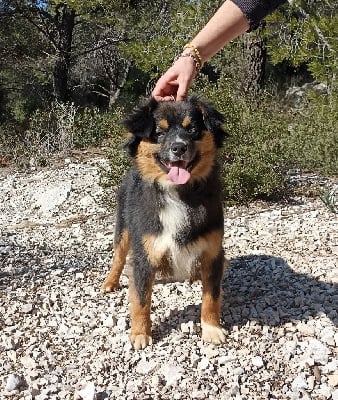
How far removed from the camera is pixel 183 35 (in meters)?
10.1

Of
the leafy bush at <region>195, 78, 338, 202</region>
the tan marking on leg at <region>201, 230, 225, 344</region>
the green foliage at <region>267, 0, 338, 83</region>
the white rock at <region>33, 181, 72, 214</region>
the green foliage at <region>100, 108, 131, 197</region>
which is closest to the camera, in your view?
the tan marking on leg at <region>201, 230, 225, 344</region>

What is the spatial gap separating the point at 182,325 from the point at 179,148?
1459 mm

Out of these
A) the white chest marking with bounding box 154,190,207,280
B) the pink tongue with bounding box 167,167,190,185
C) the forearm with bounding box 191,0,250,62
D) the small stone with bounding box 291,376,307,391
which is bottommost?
the small stone with bounding box 291,376,307,391

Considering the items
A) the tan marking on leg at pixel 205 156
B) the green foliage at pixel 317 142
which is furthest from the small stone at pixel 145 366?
the green foliage at pixel 317 142

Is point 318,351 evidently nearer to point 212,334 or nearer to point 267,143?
point 212,334

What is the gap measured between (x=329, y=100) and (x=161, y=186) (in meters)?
5.99

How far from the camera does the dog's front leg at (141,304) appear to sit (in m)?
3.71

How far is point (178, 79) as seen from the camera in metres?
3.43

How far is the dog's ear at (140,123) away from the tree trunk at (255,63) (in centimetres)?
674

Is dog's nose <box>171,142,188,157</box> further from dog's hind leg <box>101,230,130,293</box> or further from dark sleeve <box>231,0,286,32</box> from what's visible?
dog's hind leg <box>101,230,130,293</box>

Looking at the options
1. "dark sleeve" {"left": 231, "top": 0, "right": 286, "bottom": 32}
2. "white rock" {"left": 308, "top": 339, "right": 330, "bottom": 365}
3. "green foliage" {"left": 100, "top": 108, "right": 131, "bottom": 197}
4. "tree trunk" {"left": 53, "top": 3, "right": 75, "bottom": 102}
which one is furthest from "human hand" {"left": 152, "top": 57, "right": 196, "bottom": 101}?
"tree trunk" {"left": 53, "top": 3, "right": 75, "bottom": 102}

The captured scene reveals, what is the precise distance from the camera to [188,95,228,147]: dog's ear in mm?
3646

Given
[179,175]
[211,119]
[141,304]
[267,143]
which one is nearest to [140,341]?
[141,304]

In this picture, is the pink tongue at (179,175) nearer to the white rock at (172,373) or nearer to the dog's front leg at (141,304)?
the dog's front leg at (141,304)
